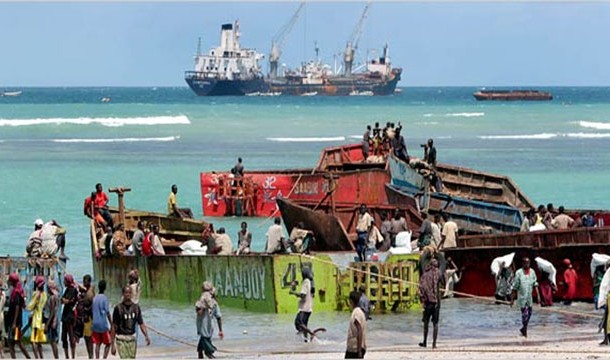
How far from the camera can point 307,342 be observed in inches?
860

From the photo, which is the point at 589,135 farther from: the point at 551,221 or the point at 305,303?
the point at 305,303

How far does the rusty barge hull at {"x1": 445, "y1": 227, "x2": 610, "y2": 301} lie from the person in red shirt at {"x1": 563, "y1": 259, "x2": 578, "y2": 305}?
16 cm

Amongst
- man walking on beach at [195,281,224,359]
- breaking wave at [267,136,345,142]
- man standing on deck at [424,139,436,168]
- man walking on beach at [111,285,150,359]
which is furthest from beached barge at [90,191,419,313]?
breaking wave at [267,136,345,142]

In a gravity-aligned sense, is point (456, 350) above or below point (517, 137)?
below

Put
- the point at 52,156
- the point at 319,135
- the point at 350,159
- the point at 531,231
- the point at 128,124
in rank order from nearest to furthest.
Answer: the point at 531,231
the point at 350,159
the point at 52,156
the point at 319,135
the point at 128,124

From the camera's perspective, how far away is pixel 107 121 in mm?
119875

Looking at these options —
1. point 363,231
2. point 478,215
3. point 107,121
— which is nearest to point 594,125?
point 107,121

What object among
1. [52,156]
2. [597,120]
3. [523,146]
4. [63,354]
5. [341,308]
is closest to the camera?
[63,354]

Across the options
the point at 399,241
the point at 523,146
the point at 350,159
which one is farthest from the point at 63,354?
A: the point at 523,146

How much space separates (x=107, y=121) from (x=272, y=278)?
97710 mm

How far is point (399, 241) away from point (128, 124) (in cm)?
9382

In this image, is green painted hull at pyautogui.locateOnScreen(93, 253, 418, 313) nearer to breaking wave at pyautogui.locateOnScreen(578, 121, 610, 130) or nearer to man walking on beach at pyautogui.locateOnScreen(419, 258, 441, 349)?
man walking on beach at pyautogui.locateOnScreen(419, 258, 441, 349)

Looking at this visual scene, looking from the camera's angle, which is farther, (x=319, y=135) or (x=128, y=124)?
(x=128, y=124)

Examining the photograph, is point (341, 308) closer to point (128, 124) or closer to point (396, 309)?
point (396, 309)
